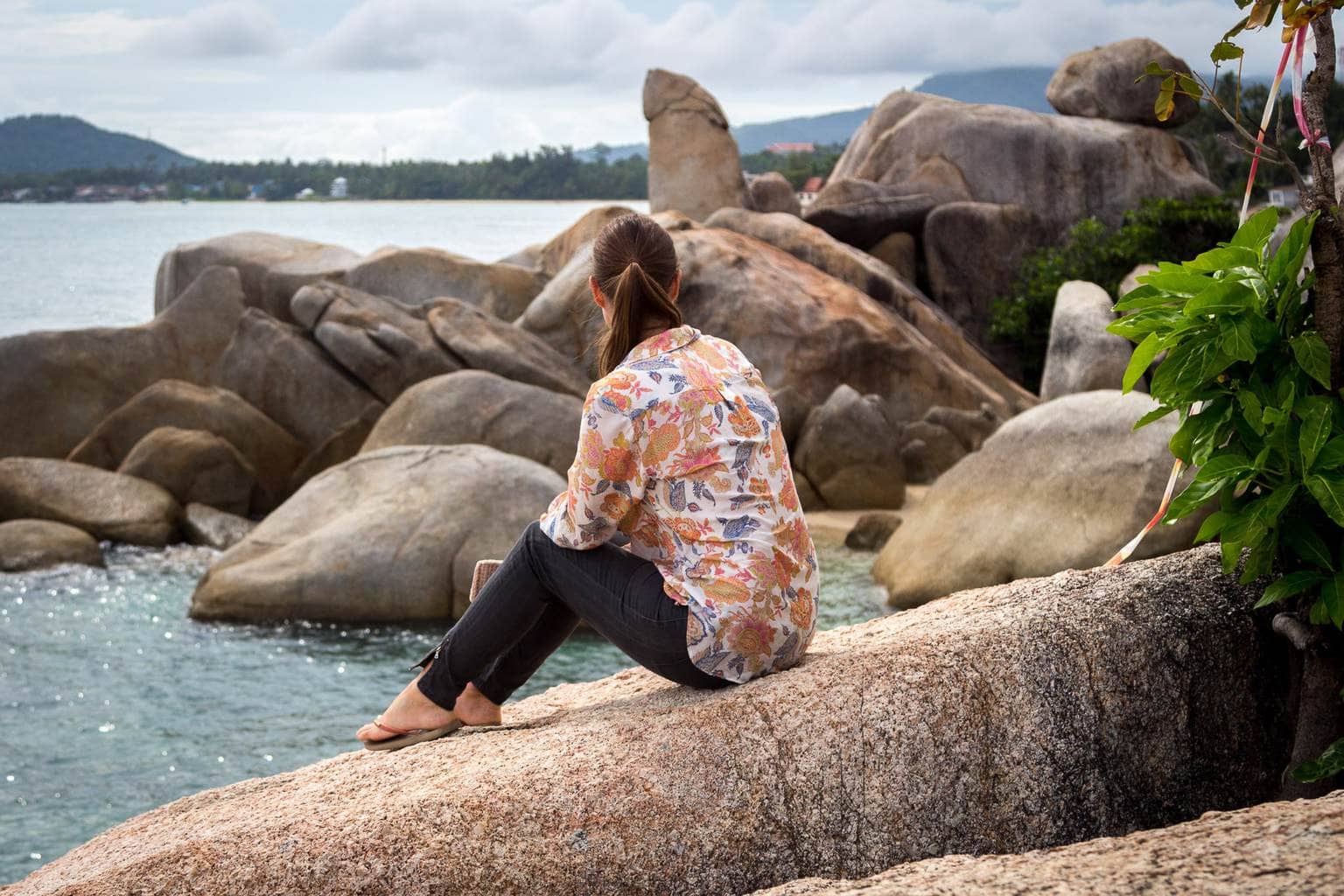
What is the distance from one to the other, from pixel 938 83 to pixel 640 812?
9975 cm

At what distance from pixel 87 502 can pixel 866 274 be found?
10063mm

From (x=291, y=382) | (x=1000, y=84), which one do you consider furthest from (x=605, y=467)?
(x=1000, y=84)

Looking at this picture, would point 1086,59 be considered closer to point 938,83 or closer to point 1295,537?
point 1295,537

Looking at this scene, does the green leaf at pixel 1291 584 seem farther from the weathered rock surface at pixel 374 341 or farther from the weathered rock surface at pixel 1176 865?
the weathered rock surface at pixel 374 341

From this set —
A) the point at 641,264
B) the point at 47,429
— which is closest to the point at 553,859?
the point at 641,264

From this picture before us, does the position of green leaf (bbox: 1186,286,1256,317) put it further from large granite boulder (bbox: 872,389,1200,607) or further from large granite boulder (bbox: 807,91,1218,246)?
large granite boulder (bbox: 807,91,1218,246)

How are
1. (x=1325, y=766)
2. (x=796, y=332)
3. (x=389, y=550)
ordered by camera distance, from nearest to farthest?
(x=1325, y=766) → (x=389, y=550) → (x=796, y=332)

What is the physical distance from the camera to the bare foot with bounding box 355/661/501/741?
4.46m

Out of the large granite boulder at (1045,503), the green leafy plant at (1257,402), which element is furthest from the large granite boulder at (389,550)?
the green leafy plant at (1257,402)

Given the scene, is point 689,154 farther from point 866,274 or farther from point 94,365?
point 94,365

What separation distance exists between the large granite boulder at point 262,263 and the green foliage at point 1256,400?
14596mm

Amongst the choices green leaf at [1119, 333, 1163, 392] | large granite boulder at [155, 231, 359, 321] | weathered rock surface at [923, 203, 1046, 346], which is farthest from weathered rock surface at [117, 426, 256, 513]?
weathered rock surface at [923, 203, 1046, 346]

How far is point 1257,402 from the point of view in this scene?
360 cm

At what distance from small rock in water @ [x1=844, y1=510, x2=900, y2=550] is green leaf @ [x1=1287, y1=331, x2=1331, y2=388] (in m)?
8.53
